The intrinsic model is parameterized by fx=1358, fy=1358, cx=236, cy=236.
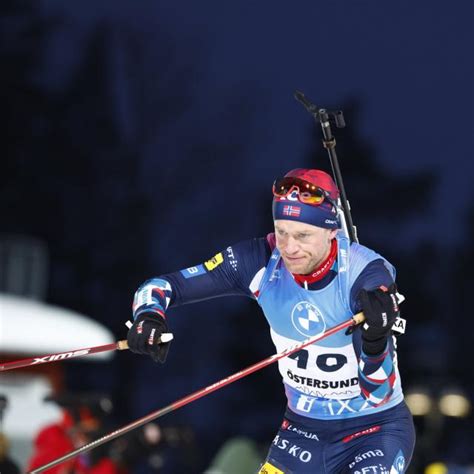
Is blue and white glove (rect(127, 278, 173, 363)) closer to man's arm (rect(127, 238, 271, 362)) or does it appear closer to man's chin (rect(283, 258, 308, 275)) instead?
man's arm (rect(127, 238, 271, 362))

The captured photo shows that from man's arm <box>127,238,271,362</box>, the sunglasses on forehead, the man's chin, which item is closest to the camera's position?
the man's chin

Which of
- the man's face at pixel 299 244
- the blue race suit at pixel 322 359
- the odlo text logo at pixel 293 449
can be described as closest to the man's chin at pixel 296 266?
the man's face at pixel 299 244

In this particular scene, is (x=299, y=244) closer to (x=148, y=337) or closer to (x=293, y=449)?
(x=148, y=337)

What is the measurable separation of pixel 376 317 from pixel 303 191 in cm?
73

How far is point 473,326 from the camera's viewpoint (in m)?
40.0

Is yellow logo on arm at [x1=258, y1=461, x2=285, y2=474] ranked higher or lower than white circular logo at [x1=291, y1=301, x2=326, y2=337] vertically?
lower

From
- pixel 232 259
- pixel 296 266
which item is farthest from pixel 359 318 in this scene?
pixel 232 259

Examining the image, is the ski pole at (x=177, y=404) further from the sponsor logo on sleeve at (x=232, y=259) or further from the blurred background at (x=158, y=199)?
the blurred background at (x=158, y=199)

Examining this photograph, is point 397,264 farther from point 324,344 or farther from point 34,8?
point 324,344

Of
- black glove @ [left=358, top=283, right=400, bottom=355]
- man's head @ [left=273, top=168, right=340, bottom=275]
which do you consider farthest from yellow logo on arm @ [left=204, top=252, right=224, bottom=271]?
black glove @ [left=358, top=283, right=400, bottom=355]

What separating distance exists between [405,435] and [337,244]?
0.88 meters

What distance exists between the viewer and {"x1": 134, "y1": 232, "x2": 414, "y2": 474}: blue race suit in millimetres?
5770

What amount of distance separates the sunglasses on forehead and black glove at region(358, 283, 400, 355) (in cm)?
49

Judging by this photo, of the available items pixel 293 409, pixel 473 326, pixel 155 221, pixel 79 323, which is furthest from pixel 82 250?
pixel 293 409
